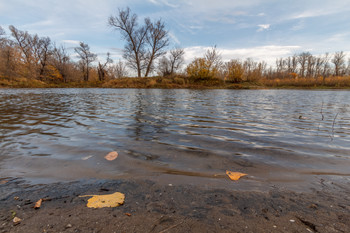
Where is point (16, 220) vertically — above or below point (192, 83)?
below

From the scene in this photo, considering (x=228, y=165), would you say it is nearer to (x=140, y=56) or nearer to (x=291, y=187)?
(x=291, y=187)

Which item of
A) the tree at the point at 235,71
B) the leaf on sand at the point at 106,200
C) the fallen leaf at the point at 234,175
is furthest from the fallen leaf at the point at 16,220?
the tree at the point at 235,71

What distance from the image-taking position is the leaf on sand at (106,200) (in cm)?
135

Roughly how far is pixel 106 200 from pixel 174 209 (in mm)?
589

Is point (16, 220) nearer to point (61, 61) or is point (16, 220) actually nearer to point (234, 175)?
point (234, 175)

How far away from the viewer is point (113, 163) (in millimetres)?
2170

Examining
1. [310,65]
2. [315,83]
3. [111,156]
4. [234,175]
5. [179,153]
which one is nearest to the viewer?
[234,175]

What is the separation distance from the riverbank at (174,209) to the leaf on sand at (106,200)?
54mm

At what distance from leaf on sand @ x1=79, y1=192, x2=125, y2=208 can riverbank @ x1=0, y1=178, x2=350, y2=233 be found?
0.05 m

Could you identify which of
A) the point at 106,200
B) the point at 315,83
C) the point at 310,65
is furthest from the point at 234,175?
the point at 310,65

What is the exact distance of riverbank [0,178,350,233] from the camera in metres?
1.11

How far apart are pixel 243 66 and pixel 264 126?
106 feet

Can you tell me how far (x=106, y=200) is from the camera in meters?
1.42

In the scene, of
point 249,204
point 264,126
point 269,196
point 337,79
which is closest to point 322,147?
point 264,126
